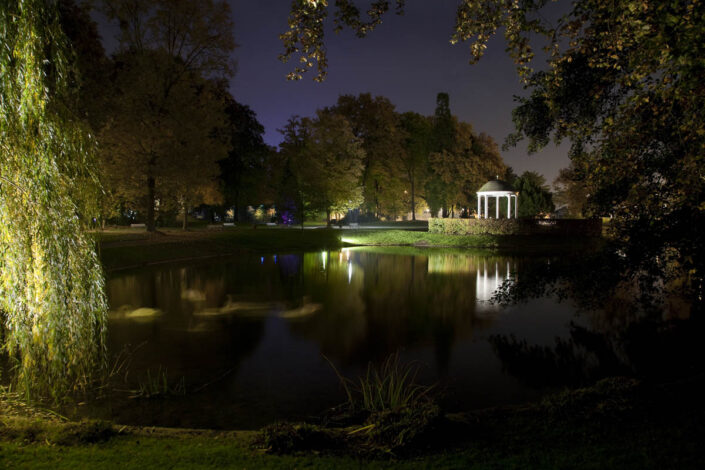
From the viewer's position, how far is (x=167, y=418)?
6547 mm

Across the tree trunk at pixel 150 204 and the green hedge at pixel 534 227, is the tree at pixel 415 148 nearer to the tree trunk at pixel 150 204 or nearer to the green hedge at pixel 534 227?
the green hedge at pixel 534 227

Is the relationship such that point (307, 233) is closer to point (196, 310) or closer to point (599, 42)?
point (196, 310)

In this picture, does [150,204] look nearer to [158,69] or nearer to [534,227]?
[158,69]

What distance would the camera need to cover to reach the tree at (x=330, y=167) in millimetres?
46094

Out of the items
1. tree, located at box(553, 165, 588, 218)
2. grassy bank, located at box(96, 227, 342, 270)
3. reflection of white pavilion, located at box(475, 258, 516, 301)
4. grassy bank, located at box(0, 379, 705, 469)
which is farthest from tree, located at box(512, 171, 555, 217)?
grassy bank, located at box(0, 379, 705, 469)

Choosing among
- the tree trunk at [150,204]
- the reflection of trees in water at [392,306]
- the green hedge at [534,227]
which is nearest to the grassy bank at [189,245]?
the tree trunk at [150,204]

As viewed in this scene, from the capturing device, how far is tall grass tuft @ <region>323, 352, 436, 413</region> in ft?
20.4

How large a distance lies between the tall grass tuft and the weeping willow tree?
354 cm

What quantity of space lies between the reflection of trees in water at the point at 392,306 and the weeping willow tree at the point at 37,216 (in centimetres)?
488

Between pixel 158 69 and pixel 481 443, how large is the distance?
29605mm

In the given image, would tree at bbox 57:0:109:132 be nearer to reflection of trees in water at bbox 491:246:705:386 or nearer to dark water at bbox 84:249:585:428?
dark water at bbox 84:249:585:428

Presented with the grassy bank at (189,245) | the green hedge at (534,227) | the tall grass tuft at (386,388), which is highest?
Result: the green hedge at (534,227)

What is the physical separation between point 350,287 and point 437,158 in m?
42.1

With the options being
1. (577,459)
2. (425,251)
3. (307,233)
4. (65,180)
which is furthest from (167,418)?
(307,233)
